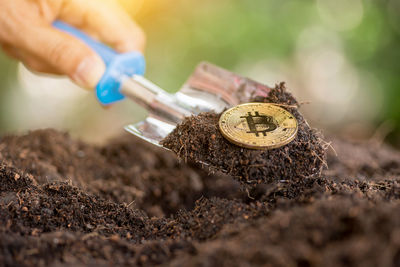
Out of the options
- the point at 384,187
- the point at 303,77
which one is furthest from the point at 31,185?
the point at 303,77

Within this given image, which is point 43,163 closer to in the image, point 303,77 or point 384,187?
point 384,187

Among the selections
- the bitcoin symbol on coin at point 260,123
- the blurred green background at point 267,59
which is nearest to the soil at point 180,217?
the bitcoin symbol on coin at point 260,123

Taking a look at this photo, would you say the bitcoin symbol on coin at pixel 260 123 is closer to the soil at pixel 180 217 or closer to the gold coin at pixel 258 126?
the gold coin at pixel 258 126

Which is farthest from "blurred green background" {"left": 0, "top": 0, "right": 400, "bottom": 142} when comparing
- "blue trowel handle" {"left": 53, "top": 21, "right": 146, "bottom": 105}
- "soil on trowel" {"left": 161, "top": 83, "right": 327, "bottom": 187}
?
"soil on trowel" {"left": 161, "top": 83, "right": 327, "bottom": 187}

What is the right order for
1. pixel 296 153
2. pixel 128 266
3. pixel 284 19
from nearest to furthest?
pixel 128 266
pixel 296 153
pixel 284 19

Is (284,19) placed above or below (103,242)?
above

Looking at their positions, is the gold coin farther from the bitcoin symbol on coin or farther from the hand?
the hand
